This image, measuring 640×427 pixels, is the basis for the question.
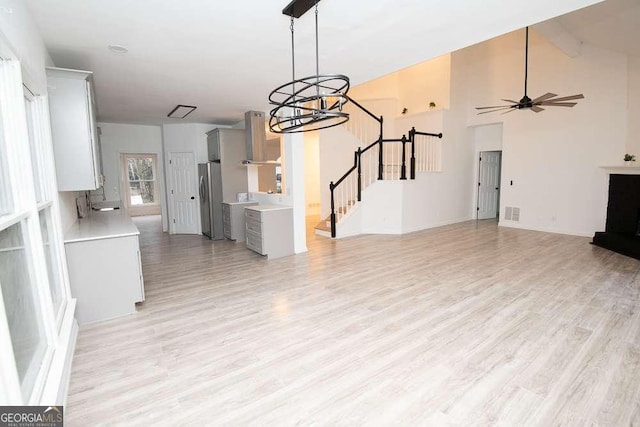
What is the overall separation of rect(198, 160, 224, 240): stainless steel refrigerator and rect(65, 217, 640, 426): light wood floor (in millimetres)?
2311

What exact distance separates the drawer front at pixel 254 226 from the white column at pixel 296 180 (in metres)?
0.64

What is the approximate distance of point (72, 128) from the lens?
290 cm

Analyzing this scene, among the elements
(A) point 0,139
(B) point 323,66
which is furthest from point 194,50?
(A) point 0,139

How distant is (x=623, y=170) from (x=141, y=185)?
14249 millimetres

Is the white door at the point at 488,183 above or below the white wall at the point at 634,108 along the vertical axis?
below

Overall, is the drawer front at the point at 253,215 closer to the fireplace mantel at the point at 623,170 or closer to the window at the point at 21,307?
the window at the point at 21,307

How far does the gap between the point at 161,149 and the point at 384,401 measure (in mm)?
7958

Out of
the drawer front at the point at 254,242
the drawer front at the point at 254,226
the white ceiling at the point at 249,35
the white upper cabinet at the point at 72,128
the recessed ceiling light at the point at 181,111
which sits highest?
the recessed ceiling light at the point at 181,111

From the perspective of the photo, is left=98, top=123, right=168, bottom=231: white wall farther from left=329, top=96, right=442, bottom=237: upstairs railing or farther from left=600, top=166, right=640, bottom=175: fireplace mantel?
left=600, top=166, right=640, bottom=175: fireplace mantel

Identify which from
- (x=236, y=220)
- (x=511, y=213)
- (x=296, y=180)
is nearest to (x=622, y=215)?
(x=511, y=213)

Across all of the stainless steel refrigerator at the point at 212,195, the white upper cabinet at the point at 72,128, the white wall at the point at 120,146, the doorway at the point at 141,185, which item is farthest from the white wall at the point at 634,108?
the doorway at the point at 141,185

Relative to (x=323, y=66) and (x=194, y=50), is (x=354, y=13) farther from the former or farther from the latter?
(x=194, y=50)

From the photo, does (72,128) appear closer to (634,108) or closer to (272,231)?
(272,231)

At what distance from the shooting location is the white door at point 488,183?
904 cm
